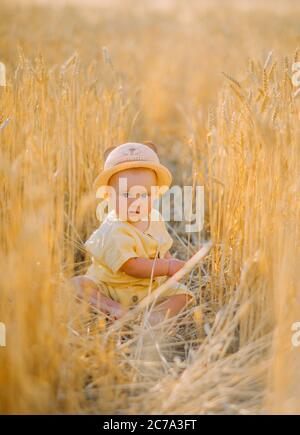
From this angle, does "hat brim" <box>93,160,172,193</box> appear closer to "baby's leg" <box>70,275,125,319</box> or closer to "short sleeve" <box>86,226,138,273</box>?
"short sleeve" <box>86,226,138,273</box>

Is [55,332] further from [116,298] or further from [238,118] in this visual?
[238,118]

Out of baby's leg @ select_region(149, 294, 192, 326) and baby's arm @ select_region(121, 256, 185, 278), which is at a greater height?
baby's arm @ select_region(121, 256, 185, 278)

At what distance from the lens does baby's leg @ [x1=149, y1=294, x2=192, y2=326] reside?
6.02ft

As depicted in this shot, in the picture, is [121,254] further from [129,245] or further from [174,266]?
[174,266]

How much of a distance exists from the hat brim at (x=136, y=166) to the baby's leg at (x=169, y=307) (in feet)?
1.28

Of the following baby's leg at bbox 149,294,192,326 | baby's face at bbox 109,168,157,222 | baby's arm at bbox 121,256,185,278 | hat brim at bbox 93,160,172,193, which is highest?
hat brim at bbox 93,160,172,193

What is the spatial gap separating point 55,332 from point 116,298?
593mm

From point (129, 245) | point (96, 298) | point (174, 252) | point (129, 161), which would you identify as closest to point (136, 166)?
point (129, 161)

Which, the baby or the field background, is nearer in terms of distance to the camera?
the field background

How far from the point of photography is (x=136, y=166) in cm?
190

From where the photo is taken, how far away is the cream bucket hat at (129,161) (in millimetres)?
1891

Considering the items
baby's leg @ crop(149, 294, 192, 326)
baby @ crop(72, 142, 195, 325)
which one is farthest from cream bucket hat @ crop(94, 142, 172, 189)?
baby's leg @ crop(149, 294, 192, 326)
